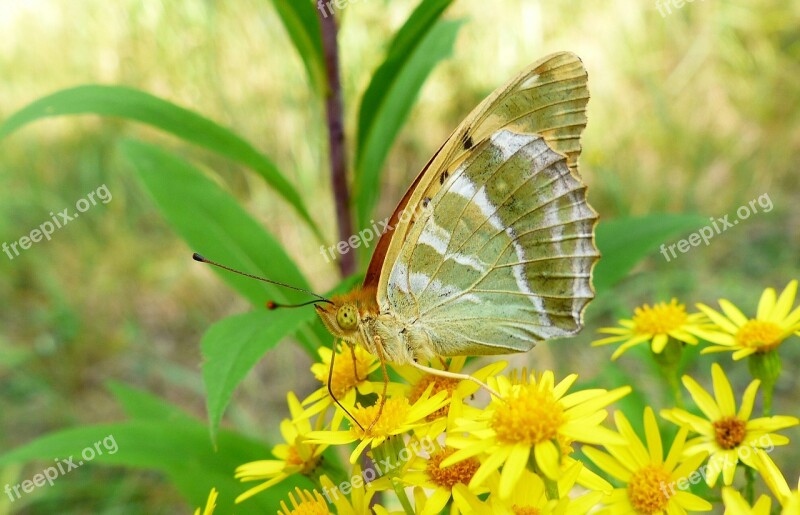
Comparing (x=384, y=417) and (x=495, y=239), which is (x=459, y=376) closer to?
(x=384, y=417)

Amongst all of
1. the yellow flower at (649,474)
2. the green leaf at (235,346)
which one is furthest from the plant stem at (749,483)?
the green leaf at (235,346)

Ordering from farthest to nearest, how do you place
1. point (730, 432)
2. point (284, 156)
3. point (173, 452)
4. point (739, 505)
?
1. point (284, 156)
2. point (173, 452)
3. point (730, 432)
4. point (739, 505)

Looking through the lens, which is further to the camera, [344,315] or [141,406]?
[141,406]

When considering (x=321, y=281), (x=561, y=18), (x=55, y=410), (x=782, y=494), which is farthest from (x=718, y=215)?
(x=55, y=410)

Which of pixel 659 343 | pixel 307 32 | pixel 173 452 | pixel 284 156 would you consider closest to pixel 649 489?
pixel 659 343

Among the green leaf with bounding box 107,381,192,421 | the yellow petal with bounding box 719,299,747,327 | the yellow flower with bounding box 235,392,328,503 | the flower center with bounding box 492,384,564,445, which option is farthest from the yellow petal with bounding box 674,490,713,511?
the green leaf with bounding box 107,381,192,421

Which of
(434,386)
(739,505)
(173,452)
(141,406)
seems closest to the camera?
(739,505)

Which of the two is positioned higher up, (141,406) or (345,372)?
(141,406)

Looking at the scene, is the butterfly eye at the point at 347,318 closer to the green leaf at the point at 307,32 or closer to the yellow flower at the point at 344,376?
the yellow flower at the point at 344,376
